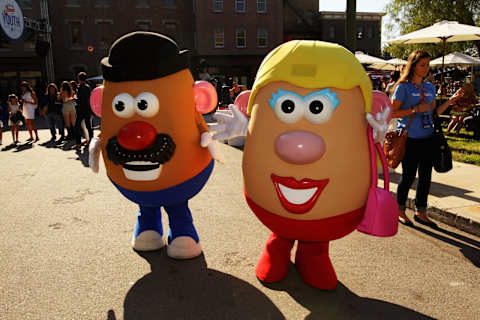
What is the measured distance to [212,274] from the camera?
11.4ft

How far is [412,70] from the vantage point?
13.9ft

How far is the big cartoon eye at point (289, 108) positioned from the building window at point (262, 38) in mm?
32848

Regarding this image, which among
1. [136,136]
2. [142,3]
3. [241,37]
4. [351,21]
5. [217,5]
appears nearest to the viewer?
[136,136]

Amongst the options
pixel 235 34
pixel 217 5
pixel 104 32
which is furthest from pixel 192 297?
pixel 217 5

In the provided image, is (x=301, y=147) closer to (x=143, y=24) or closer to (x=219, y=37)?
(x=219, y=37)

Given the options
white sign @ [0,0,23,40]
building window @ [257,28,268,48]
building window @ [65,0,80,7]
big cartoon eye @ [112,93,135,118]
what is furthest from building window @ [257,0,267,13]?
big cartoon eye @ [112,93,135,118]

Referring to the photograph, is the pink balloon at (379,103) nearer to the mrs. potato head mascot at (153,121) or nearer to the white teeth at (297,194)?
the white teeth at (297,194)

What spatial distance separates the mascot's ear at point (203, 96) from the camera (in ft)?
11.6

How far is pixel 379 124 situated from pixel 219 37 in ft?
106

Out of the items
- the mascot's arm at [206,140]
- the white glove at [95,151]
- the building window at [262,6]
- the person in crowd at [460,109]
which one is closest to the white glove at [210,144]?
the mascot's arm at [206,140]

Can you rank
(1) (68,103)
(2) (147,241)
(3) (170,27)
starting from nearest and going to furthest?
(2) (147,241) → (1) (68,103) → (3) (170,27)

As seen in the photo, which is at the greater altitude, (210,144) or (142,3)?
(142,3)

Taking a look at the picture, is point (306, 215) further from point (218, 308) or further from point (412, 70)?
point (412, 70)

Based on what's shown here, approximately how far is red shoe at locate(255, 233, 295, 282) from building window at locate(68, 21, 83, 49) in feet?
107
